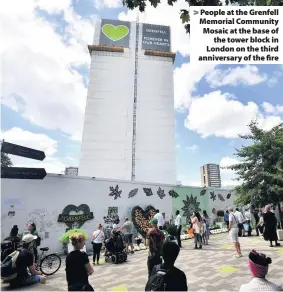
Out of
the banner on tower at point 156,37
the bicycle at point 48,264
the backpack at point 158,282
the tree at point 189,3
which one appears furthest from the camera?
the banner on tower at point 156,37

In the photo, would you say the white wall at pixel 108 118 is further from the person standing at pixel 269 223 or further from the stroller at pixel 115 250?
the person standing at pixel 269 223

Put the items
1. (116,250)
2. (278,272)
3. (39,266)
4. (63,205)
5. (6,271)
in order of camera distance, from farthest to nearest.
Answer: (63,205) → (116,250) → (39,266) → (278,272) → (6,271)

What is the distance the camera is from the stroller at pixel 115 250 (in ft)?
30.3

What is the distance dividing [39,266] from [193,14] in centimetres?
904

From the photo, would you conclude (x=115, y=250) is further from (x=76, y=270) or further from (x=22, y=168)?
(x=76, y=270)

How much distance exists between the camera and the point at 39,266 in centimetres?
805

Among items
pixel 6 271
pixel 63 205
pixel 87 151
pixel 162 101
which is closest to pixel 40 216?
pixel 63 205

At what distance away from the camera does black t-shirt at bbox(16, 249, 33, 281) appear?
5.49 meters

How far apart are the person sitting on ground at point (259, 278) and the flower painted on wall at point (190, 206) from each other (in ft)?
49.4

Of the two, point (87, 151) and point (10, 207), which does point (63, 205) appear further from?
point (87, 151)

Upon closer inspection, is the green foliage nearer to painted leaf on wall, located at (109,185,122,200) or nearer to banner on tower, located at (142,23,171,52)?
painted leaf on wall, located at (109,185,122,200)

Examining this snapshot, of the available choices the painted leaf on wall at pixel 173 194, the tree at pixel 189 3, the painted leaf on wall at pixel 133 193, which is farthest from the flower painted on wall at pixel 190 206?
the tree at pixel 189 3

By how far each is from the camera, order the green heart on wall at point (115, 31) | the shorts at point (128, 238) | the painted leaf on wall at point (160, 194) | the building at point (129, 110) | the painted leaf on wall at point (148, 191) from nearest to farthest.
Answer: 1. the shorts at point (128, 238)
2. the painted leaf on wall at point (148, 191)
3. the painted leaf on wall at point (160, 194)
4. the building at point (129, 110)
5. the green heart on wall at point (115, 31)

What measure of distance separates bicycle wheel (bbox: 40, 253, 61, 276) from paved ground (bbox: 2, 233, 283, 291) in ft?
0.78
